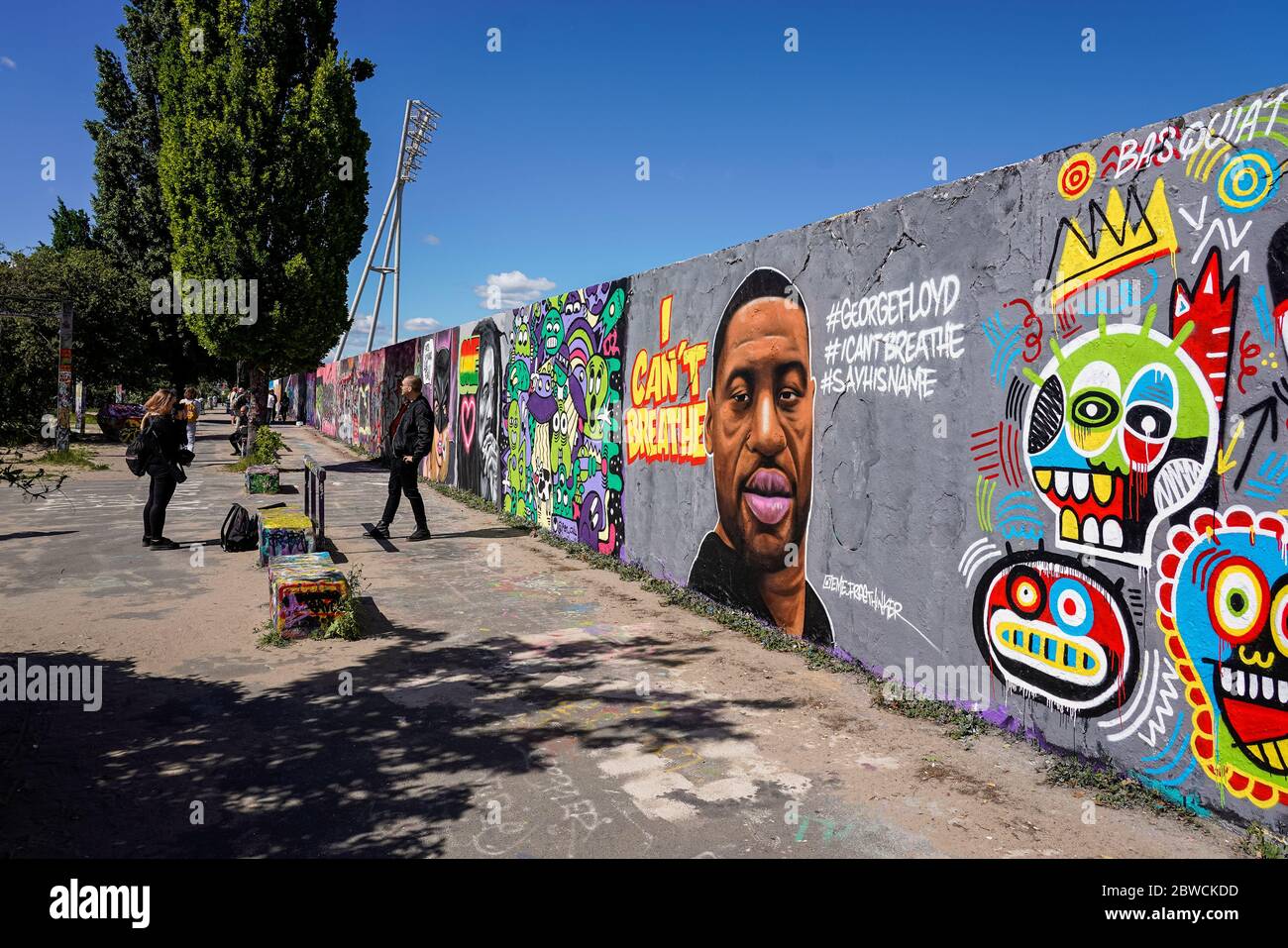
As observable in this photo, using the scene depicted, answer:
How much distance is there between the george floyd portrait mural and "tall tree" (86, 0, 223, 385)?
2380cm

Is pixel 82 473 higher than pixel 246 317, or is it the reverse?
pixel 246 317

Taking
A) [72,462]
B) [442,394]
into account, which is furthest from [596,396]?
[72,462]

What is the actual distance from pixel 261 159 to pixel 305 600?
1510 centimetres

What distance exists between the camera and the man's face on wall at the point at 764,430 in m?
5.63

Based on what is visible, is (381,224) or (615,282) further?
(381,224)

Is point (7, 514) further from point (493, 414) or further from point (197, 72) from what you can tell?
point (197, 72)

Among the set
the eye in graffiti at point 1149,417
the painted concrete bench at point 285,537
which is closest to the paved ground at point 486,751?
the painted concrete bench at point 285,537

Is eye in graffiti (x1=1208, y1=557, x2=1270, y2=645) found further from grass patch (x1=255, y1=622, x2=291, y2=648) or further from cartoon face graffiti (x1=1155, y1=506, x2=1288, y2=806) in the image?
grass patch (x1=255, y1=622, x2=291, y2=648)

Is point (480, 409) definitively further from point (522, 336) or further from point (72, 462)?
point (72, 462)

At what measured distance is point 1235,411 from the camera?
3059 mm
